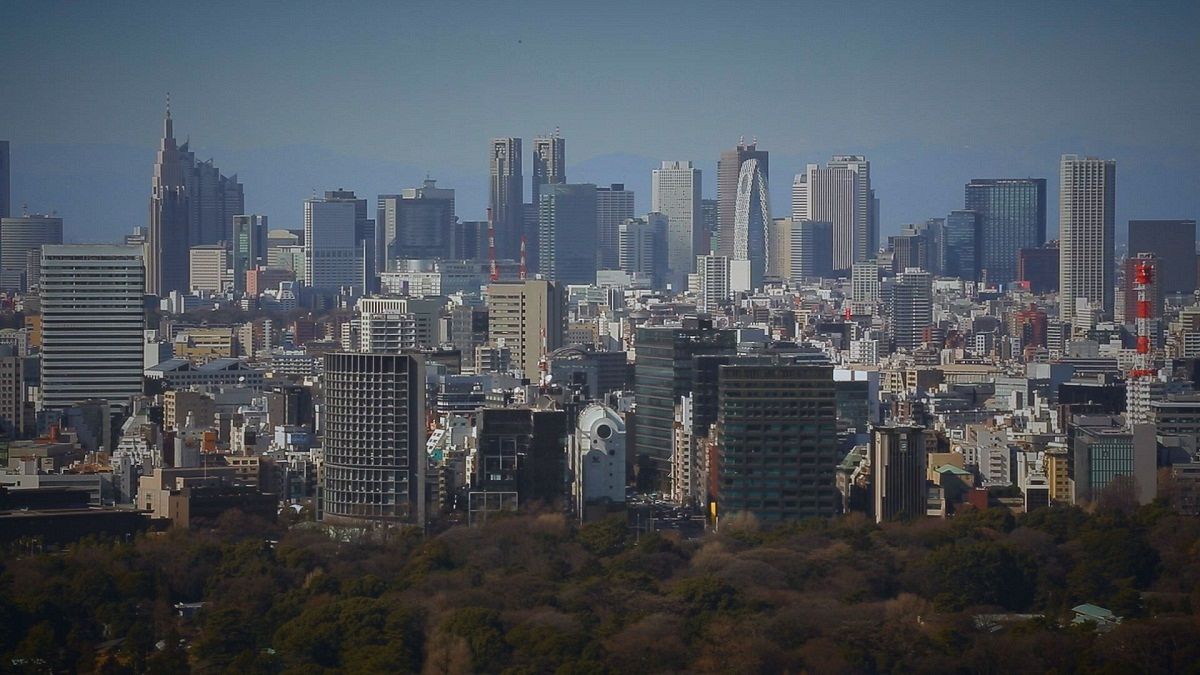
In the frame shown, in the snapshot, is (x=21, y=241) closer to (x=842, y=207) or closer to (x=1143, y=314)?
(x=1143, y=314)

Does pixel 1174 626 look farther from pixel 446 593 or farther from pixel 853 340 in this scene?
pixel 853 340

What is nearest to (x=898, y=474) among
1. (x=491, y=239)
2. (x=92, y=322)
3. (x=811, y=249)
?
(x=92, y=322)

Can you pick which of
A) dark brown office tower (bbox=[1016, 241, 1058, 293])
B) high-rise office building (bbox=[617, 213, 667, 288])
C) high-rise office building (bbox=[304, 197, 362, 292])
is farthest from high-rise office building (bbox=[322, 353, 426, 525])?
high-rise office building (bbox=[617, 213, 667, 288])

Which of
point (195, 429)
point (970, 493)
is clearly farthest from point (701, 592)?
point (195, 429)

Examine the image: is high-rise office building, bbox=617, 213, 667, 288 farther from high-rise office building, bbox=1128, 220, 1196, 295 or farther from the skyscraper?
high-rise office building, bbox=1128, 220, 1196, 295

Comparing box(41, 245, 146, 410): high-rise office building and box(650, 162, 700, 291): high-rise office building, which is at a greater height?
box(650, 162, 700, 291): high-rise office building

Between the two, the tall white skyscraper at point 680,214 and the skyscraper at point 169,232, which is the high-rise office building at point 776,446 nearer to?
the skyscraper at point 169,232
